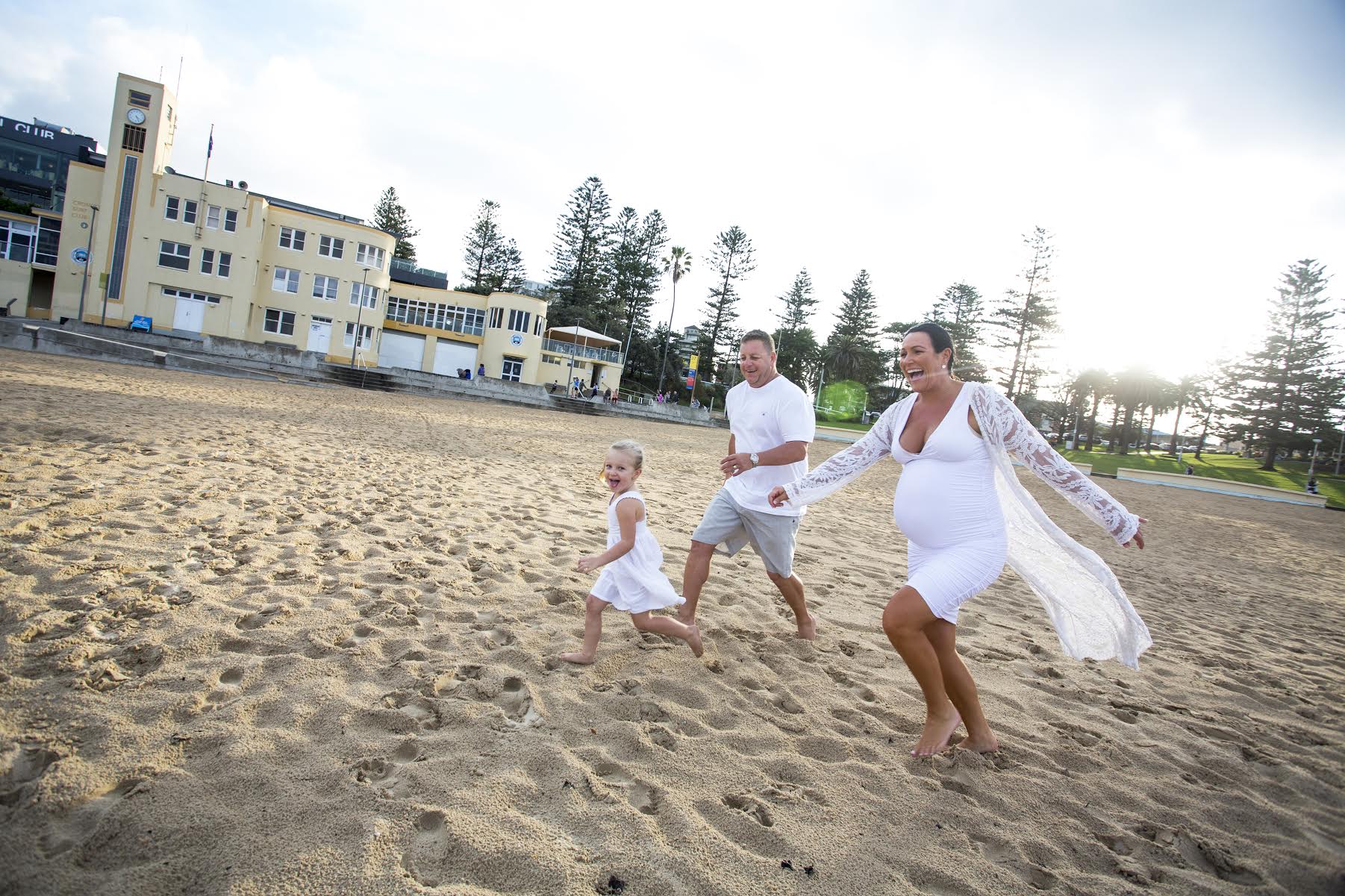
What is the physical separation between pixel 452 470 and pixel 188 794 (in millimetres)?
6690

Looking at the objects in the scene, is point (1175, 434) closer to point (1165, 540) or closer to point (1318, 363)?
point (1318, 363)

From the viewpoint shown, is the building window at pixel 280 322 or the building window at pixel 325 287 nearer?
the building window at pixel 280 322

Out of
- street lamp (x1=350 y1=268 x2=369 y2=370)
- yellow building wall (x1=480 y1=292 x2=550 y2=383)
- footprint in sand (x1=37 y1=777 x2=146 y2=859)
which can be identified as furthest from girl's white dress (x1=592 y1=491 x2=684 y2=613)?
yellow building wall (x1=480 y1=292 x2=550 y2=383)

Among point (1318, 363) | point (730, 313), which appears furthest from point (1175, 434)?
point (730, 313)

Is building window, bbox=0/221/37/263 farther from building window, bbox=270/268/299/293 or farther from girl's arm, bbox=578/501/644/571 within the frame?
girl's arm, bbox=578/501/644/571

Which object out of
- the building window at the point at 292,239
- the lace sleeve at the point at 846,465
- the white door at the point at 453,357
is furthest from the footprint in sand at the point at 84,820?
the white door at the point at 453,357

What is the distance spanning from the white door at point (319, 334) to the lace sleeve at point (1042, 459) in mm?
41377

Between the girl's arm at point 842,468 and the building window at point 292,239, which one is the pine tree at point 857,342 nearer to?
the building window at point 292,239

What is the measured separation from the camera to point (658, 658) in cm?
357

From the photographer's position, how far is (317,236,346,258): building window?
37.8 m

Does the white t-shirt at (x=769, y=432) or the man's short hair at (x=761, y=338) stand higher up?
the man's short hair at (x=761, y=338)

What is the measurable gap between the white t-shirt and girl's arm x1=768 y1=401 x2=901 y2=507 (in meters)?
0.30

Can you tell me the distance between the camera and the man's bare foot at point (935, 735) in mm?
2893

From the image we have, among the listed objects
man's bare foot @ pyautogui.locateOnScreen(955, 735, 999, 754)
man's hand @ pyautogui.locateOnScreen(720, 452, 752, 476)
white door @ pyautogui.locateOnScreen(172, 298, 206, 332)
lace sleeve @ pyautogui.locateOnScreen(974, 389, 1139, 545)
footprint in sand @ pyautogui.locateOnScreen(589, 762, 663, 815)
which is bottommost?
footprint in sand @ pyautogui.locateOnScreen(589, 762, 663, 815)
